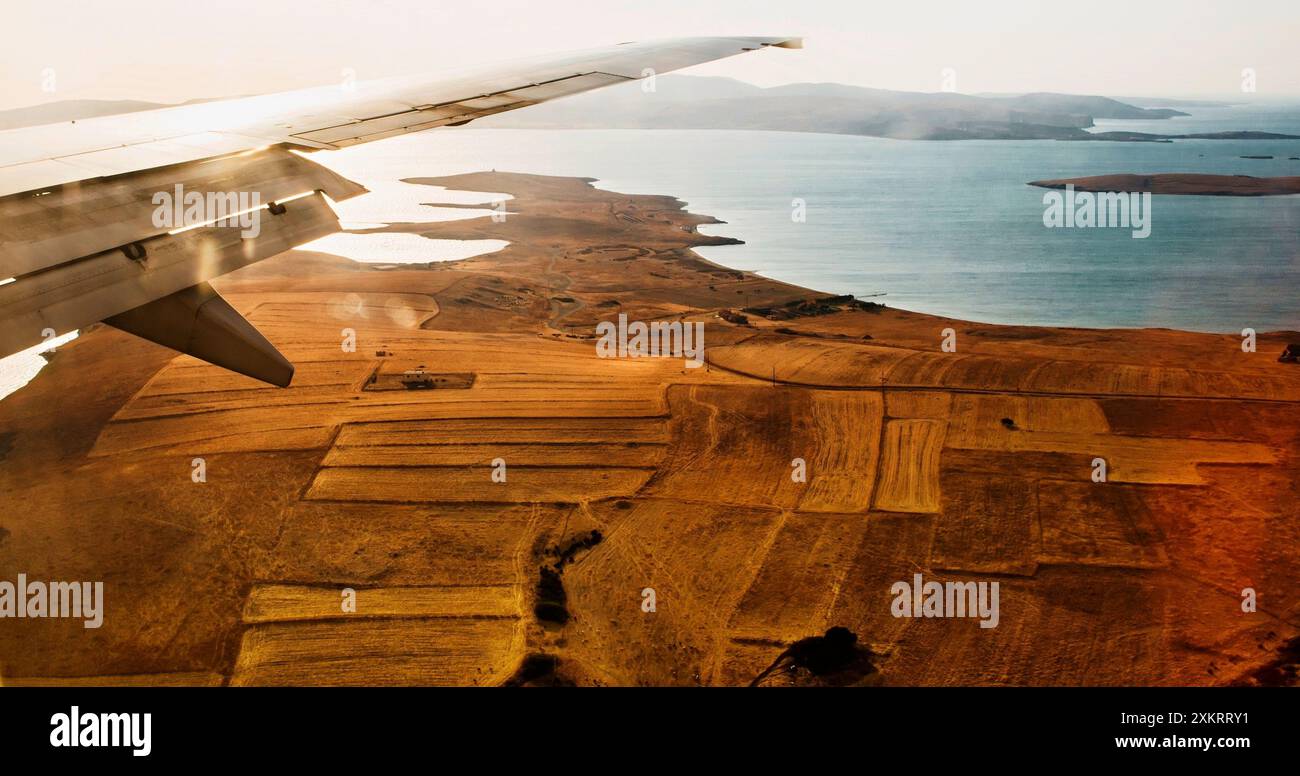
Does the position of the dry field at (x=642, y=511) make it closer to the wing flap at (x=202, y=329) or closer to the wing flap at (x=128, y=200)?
the wing flap at (x=202, y=329)

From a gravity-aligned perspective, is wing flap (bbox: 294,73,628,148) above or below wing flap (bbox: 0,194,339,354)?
above

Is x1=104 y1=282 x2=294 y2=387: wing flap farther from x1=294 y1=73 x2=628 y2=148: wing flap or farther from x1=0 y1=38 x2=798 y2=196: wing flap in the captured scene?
x1=294 y1=73 x2=628 y2=148: wing flap

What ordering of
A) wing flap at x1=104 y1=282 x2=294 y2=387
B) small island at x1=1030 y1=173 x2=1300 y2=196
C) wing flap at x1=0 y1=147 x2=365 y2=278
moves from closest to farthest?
wing flap at x1=0 y1=147 x2=365 y2=278 → wing flap at x1=104 y1=282 x2=294 y2=387 → small island at x1=1030 y1=173 x2=1300 y2=196

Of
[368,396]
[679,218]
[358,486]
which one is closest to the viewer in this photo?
[358,486]

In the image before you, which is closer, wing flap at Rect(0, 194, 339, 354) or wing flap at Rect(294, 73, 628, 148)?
wing flap at Rect(0, 194, 339, 354)

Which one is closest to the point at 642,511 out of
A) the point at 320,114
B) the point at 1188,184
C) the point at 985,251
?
the point at 320,114

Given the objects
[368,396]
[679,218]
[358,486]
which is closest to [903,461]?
[358,486]

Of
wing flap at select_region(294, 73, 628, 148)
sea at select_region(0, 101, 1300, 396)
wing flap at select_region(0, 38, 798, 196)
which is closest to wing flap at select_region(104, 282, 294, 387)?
wing flap at select_region(0, 38, 798, 196)

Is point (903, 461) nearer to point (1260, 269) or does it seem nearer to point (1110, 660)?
point (1110, 660)
